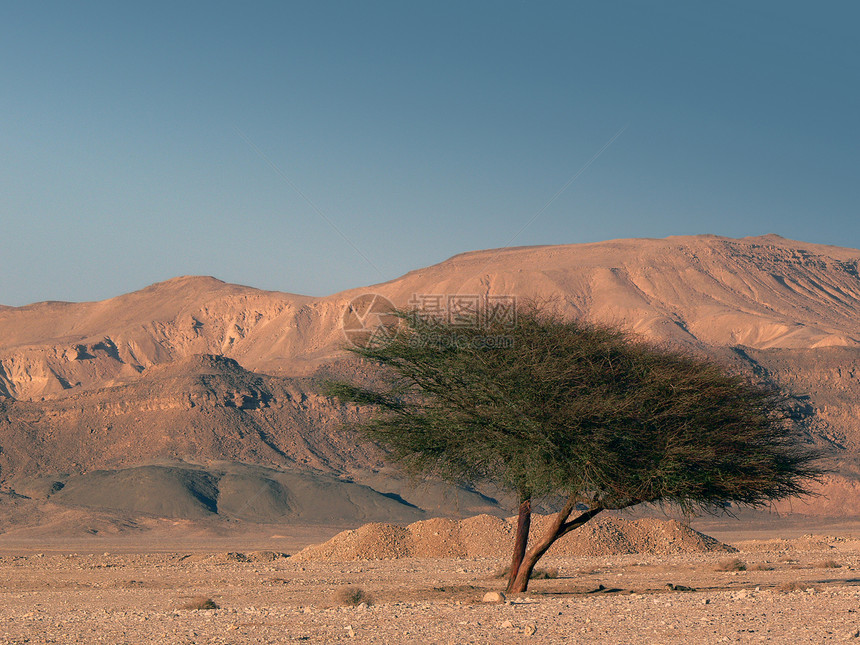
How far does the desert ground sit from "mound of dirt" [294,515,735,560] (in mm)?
1439

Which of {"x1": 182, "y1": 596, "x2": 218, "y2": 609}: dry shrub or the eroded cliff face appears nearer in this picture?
{"x1": 182, "y1": 596, "x2": 218, "y2": 609}: dry shrub

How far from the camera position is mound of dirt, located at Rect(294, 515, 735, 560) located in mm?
37219

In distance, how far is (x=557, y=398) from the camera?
1831 centimetres

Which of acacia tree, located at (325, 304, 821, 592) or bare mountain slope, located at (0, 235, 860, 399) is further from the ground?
bare mountain slope, located at (0, 235, 860, 399)

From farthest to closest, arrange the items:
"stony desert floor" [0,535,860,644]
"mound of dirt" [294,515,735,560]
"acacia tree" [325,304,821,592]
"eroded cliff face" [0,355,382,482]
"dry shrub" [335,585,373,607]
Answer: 1. "eroded cliff face" [0,355,382,482]
2. "mound of dirt" [294,515,735,560]
3. "dry shrub" [335,585,373,607]
4. "acacia tree" [325,304,821,592]
5. "stony desert floor" [0,535,860,644]

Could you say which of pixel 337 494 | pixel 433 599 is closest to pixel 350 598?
pixel 433 599

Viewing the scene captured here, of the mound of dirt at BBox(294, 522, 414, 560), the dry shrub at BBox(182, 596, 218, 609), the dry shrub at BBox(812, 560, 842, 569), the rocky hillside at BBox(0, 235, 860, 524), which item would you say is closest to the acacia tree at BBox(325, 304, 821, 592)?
the dry shrub at BBox(182, 596, 218, 609)

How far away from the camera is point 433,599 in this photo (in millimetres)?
20391

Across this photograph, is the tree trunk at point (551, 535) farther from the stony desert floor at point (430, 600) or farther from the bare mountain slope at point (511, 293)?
the bare mountain slope at point (511, 293)

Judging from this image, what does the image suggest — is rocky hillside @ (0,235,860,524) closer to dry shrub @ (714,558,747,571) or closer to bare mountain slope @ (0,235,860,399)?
bare mountain slope @ (0,235,860,399)

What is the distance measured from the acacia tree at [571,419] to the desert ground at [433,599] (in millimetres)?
2241

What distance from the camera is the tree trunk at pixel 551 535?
1928cm

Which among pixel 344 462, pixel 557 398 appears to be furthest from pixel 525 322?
pixel 344 462

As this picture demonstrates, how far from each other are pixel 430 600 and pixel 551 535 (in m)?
3.13
